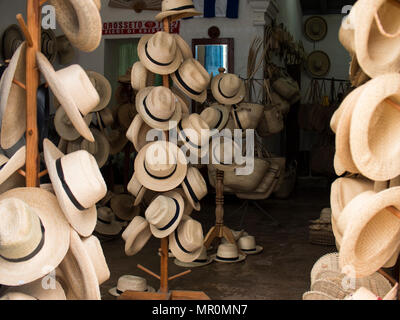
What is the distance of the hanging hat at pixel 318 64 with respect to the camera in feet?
43.5

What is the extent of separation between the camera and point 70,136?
16.1 ft

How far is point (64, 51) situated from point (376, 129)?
6.65m

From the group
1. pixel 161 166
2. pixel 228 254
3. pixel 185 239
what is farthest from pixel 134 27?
pixel 185 239

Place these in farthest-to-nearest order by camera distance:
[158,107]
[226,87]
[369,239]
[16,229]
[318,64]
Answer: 1. [318,64]
2. [226,87]
3. [158,107]
4. [369,239]
5. [16,229]

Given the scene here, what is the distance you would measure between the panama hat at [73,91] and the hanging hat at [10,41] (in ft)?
15.4

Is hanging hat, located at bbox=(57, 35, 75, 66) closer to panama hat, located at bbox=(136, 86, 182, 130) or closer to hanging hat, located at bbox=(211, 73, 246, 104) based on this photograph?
hanging hat, located at bbox=(211, 73, 246, 104)

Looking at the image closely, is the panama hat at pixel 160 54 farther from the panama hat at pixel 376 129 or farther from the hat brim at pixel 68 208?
A: the panama hat at pixel 376 129

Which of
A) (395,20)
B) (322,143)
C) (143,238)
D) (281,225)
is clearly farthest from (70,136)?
(322,143)

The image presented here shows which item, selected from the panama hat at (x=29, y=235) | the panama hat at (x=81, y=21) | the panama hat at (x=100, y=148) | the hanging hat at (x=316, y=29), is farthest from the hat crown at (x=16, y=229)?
the hanging hat at (x=316, y=29)

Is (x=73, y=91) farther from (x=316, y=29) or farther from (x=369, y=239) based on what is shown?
(x=316, y=29)

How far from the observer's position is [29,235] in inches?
62.0

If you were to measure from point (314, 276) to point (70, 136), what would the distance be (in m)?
3.15

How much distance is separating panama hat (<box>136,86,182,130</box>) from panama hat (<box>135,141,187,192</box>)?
0.14 metres

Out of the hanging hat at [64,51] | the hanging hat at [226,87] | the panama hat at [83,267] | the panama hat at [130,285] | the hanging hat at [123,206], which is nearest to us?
the panama hat at [83,267]
